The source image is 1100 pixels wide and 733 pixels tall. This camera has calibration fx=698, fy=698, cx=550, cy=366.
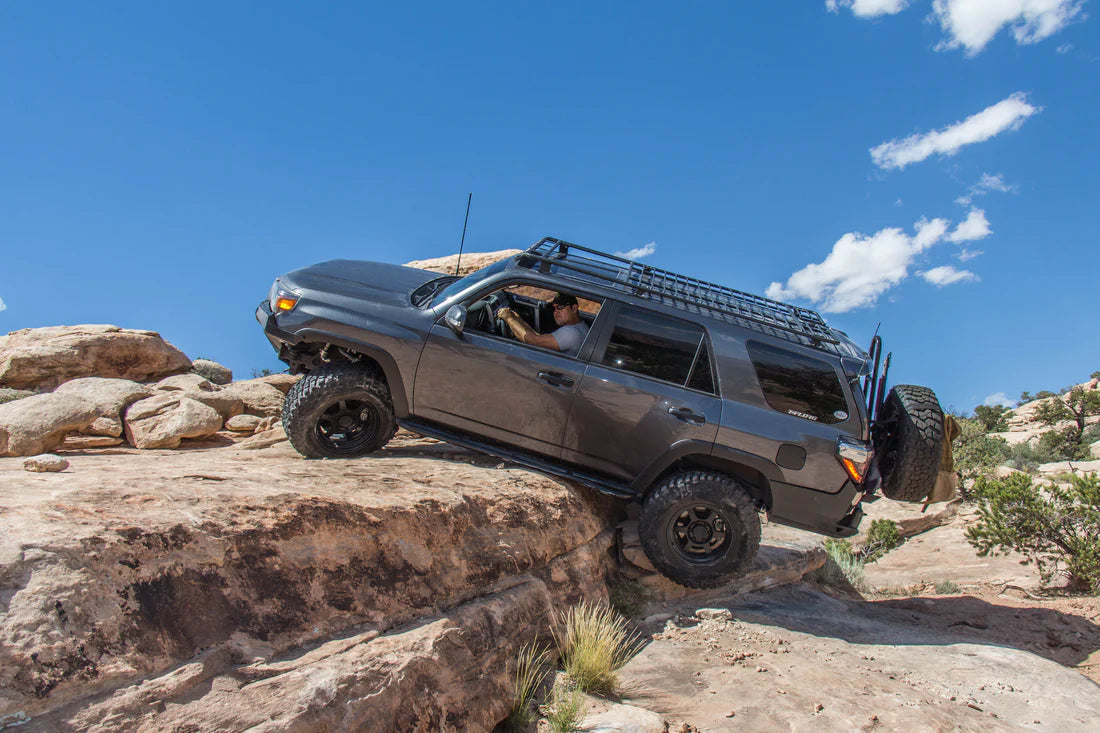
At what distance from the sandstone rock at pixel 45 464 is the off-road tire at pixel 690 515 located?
13.1ft

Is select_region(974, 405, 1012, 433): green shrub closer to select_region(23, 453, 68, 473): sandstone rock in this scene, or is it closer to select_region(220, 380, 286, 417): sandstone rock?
select_region(220, 380, 286, 417): sandstone rock

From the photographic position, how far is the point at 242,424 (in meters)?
8.77

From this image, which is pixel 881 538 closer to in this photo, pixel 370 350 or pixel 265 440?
pixel 265 440

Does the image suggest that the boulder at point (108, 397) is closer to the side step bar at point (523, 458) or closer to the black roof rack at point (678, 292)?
the side step bar at point (523, 458)

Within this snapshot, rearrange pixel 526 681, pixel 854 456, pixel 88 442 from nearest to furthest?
pixel 526 681
pixel 854 456
pixel 88 442

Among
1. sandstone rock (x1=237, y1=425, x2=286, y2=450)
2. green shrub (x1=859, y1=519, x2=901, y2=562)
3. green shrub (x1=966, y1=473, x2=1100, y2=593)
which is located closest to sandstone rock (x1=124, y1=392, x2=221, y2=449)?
sandstone rock (x1=237, y1=425, x2=286, y2=450)

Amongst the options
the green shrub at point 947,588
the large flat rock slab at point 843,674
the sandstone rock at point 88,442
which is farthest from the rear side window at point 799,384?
the sandstone rock at point 88,442

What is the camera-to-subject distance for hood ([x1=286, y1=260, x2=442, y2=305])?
571cm

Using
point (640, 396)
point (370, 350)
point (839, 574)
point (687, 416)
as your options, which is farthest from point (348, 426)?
point (839, 574)

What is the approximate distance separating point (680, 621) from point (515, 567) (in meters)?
1.73

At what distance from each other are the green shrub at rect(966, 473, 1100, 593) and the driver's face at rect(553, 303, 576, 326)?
7202 millimetres

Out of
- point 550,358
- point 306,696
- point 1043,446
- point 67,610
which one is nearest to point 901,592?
point 550,358

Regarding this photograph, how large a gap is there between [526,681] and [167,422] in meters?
6.01

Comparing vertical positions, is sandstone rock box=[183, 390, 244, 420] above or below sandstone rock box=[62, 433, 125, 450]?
above
